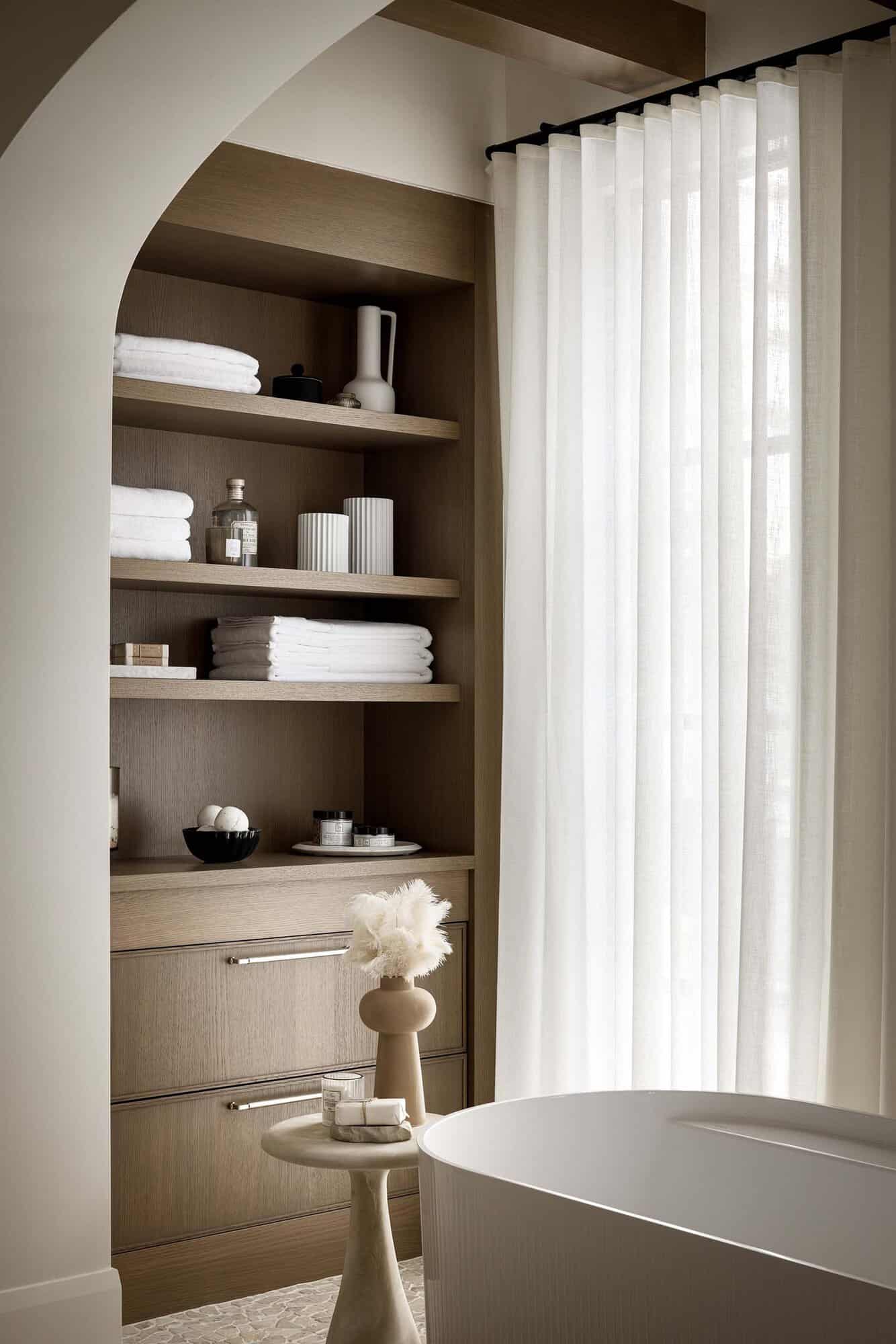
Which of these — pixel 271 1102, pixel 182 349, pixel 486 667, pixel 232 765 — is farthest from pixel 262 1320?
pixel 182 349

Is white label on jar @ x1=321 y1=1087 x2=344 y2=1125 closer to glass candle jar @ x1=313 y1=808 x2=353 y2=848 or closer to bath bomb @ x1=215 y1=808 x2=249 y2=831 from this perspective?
→ bath bomb @ x1=215 y1=808 x2=249 y2=831

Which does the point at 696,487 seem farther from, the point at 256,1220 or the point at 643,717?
the point at 256,1220

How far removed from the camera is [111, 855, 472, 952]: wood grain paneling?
3182 millimetres

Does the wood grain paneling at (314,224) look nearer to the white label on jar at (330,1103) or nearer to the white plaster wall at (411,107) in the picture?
the white plaster wall at (411,107)

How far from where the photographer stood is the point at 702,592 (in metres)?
3.12

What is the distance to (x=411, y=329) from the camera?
13.1 feet

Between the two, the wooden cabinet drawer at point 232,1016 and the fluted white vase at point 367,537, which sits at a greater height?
the fluted white vase at point 367,537

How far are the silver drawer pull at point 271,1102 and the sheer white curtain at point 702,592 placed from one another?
45 cm

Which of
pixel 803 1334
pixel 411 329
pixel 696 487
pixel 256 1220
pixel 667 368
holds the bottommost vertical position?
pixel 256 1220

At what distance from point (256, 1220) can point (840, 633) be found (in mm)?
1792

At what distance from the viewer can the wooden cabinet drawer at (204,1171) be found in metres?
3.16

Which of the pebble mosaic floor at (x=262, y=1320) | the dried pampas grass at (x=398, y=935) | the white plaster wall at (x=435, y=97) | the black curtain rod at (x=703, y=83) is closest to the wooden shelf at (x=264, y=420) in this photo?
the white plaster wall at (x=435, y=97)

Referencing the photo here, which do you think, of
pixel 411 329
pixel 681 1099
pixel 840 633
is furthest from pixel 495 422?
pixel 681 1099

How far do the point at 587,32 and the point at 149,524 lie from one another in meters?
1.43
